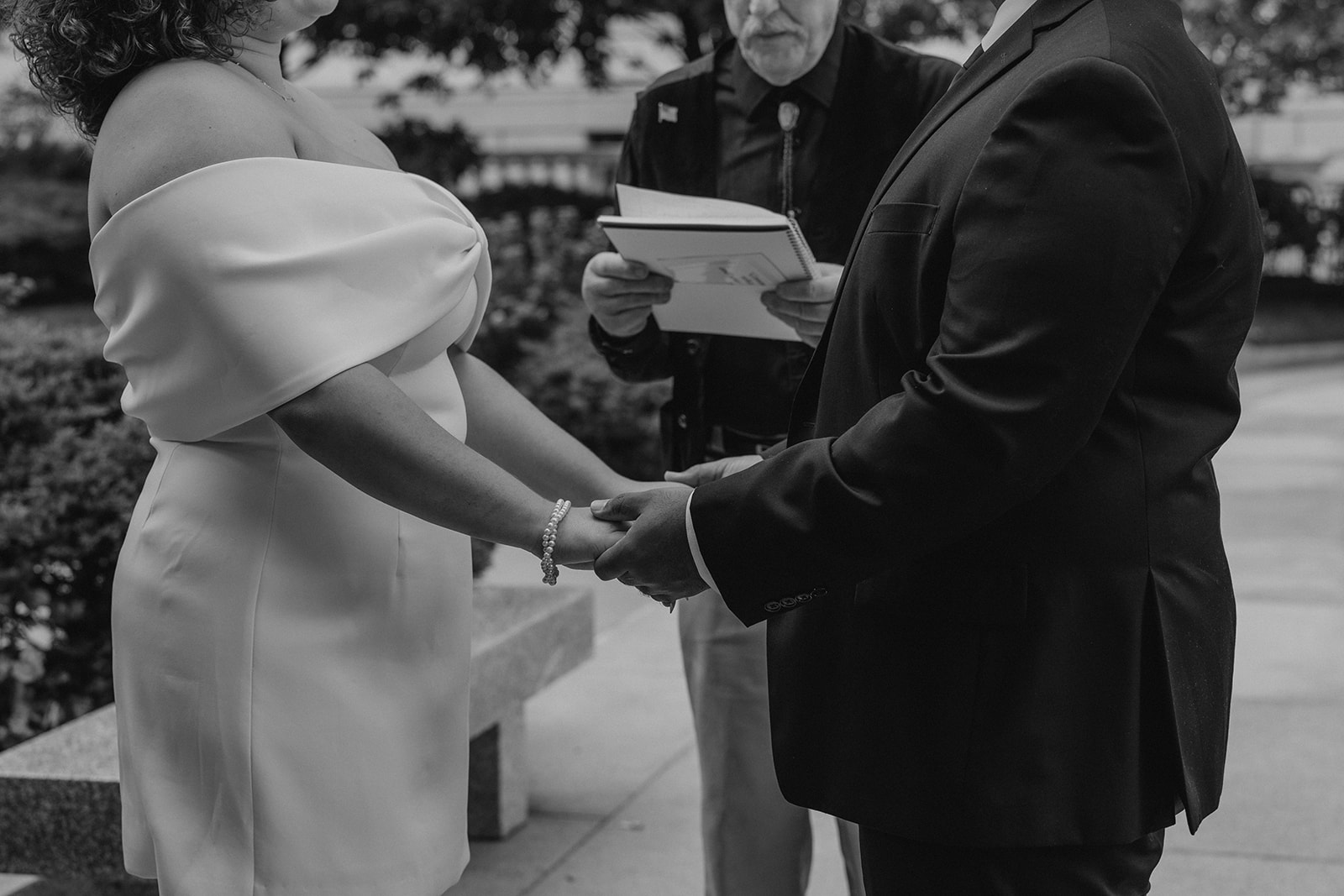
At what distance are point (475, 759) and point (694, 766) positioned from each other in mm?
881

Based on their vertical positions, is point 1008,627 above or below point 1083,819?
above

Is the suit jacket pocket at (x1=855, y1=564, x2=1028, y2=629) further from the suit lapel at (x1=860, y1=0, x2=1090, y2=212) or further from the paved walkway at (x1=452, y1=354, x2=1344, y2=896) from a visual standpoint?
the paved walkway at (x1=452, y1=354, x2=1344, y2=896)

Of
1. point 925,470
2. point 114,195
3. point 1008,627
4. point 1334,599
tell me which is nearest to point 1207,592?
point 1008,627

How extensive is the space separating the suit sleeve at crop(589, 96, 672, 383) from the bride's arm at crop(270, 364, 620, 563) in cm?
104

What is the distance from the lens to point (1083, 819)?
1.79m

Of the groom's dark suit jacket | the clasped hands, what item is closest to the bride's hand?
the clasped hands

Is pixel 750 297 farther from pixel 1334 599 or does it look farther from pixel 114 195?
pixel 1334 599

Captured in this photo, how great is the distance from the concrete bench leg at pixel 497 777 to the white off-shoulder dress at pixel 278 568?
1.99 meters

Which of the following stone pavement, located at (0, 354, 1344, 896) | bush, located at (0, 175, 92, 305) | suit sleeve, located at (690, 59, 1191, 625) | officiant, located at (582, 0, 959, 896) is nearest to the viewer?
suit sleeve, located at (690, 59, 1191, 625)

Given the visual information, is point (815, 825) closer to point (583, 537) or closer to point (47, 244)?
point (583, 537)

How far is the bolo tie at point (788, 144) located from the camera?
3.04 m

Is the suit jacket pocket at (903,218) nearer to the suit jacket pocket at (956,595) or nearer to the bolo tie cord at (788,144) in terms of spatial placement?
the suit jacket pocket at (956,595)

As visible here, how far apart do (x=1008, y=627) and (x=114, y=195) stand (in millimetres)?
1238

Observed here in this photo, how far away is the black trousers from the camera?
183cm
